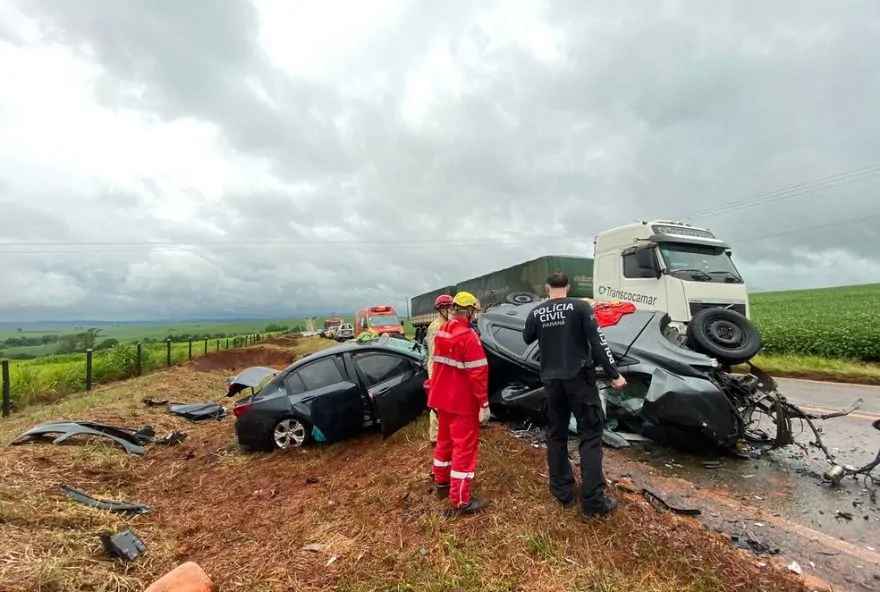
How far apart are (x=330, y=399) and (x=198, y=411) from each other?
499 centimetres

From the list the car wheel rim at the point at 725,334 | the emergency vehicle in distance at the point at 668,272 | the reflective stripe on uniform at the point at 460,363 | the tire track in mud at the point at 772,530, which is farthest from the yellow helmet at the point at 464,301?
the emergency vehicle in distance at the point at 668,272

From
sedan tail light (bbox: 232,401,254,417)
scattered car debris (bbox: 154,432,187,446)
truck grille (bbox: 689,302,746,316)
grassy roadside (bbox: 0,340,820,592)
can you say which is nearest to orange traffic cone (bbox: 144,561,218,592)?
grassy roadside (bbox: 0,340,820,592)

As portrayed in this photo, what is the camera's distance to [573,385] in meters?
3.32

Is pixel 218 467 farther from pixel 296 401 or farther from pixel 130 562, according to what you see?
pixel 130 562

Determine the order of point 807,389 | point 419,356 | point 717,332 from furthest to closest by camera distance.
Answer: point 807,389, point 419,356, point 717,332

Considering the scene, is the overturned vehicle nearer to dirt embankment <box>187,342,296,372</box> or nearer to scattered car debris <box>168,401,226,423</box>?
scattered car debris <box>168,401,226,423</box>

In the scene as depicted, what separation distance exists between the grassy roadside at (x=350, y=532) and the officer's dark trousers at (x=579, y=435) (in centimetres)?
17

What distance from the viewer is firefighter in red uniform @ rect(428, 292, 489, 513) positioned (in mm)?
3443

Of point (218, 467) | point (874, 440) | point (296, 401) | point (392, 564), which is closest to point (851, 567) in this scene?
point (392, 564)

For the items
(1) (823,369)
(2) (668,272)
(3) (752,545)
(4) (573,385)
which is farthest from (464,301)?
(1) (823,369)

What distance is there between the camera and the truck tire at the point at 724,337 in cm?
513

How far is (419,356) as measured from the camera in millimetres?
6621

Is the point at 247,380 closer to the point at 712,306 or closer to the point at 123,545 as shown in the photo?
the point at 123,545

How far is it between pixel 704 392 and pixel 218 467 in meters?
5.85
